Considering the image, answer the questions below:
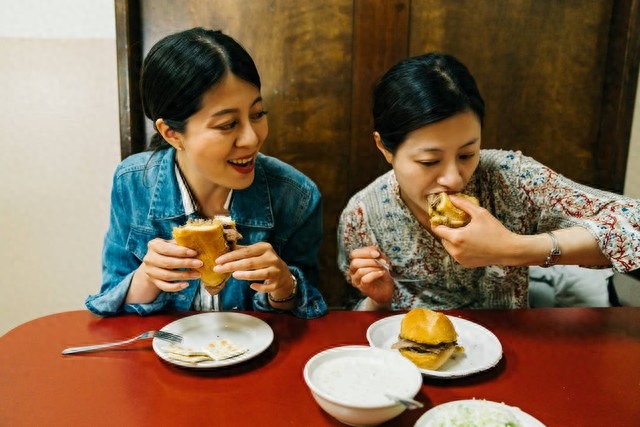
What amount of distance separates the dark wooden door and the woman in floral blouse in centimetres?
97

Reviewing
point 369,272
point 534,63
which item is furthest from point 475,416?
point 534,63

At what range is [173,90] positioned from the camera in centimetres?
156

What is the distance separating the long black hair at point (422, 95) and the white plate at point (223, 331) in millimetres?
744

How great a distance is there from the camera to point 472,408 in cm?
103

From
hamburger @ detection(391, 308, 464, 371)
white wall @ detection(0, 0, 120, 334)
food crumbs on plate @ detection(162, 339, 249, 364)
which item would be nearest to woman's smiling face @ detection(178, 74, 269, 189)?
food crumbs on plate @ detection(162, 339, 249, 364)

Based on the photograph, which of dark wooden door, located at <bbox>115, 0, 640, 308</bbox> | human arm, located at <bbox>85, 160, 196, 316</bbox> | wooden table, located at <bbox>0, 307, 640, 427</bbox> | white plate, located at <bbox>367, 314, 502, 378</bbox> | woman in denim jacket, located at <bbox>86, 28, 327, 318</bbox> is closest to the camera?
wooden table, located at <bbox>0, 307, 640, 427</bbox>

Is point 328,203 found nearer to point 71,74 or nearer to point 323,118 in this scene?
point 323,118

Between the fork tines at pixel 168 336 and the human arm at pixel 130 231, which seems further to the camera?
the human arm at pixel 130 231

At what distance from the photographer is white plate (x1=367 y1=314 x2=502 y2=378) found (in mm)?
1235

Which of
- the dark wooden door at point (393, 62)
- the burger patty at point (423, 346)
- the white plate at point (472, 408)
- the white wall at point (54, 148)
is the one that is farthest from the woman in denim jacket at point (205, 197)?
the white wall at point (54, 148)

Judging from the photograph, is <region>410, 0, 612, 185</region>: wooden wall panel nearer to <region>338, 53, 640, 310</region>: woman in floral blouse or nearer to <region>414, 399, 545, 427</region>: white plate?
<region>338, 53, 640, 310</region>: woman in floral blouse

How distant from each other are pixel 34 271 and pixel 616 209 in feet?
10.1

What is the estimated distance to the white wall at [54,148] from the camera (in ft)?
9.14

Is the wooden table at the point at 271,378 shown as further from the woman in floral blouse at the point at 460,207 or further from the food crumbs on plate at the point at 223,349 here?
the woman in floral blouse at the point at 460,207
